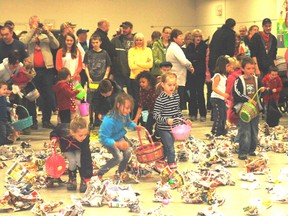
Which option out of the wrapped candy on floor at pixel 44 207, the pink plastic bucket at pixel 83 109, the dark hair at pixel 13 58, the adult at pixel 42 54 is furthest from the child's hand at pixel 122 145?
the adult at pixel 42 54

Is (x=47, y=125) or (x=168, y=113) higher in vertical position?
(x=168, y=113)

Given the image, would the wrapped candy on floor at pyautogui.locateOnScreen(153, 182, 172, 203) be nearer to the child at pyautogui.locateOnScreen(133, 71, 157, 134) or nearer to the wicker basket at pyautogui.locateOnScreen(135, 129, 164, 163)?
the wicker basket at pyautogui.locateOnScreen(135, 129, 164, 163)

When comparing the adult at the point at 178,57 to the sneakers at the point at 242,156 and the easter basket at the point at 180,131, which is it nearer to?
the sneakers at the point at 242,156

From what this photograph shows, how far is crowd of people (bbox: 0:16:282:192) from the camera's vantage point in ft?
22.3

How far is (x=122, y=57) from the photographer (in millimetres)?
11352

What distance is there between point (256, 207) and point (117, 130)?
6.43 ft

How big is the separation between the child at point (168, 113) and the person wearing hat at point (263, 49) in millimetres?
4931

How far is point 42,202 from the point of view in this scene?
5.70 m

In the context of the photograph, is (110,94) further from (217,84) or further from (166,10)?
(166,10)

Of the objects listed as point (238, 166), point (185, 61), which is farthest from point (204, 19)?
point (238, 166)

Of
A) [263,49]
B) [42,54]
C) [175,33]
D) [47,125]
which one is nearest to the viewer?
[175,33]

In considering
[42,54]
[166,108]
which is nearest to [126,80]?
[42,54]

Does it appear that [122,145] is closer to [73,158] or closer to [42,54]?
[73,158]

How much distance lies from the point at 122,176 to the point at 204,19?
15.6m
